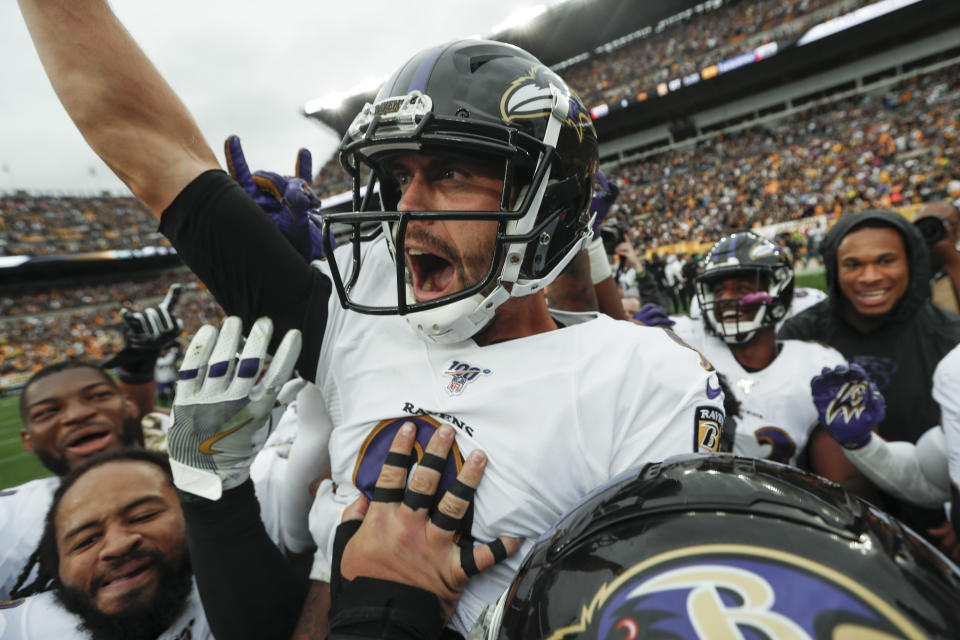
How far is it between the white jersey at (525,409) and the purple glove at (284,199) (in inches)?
25.4

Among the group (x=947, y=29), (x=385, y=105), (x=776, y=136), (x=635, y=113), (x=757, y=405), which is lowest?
(x=757, y=405)

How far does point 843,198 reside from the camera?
17.8m

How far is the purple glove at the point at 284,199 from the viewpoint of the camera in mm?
1834

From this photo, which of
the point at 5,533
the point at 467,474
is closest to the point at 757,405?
the point at 467,474

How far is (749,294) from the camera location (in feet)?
8.87

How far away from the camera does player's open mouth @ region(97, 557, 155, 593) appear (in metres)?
1.74

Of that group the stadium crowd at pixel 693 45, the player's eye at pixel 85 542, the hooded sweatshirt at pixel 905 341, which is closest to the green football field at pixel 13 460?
the player's eye at pixel 85 542

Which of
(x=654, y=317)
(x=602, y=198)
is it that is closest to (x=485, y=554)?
(x=602, y=198)

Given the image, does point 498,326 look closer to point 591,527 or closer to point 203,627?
point 591,527

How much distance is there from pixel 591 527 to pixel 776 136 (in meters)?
28.9

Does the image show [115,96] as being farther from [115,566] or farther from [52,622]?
[52,622]

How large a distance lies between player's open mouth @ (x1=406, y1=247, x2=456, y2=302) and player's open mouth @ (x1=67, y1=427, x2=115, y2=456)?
264 cm

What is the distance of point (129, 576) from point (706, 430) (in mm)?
1963

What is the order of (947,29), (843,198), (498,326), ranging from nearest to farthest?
(498,326) < (843,198) < (947,29)
